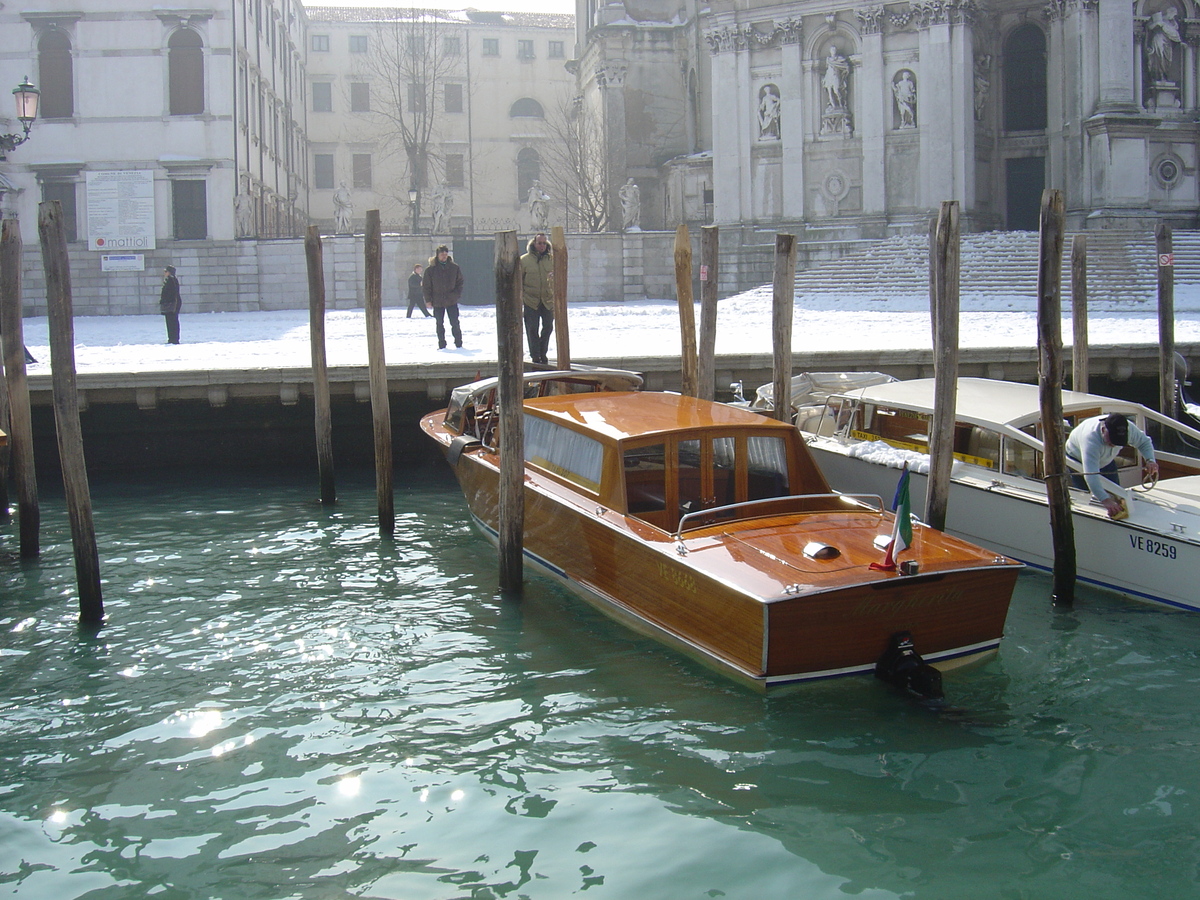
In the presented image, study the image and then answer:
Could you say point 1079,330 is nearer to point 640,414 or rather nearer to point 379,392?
point 640,414

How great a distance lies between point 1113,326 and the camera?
19828 mm

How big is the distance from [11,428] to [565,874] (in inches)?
319

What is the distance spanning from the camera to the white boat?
8789 mm

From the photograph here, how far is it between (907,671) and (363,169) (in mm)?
54522

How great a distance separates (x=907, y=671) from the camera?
261 inches

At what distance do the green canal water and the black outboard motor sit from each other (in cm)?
18

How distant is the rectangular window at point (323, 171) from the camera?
56750 millimetres

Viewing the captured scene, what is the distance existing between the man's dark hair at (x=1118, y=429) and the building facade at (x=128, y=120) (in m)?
29.6

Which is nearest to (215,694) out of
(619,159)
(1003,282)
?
(1003,282)

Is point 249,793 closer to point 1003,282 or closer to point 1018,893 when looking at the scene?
point 1018,893

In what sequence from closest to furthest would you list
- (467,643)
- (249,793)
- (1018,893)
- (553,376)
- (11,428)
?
(1018,893), (249,793), (467,643), (11,428), (553,376)

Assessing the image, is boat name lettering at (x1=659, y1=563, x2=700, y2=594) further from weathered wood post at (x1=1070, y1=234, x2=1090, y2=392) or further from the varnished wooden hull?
weathered wood post at (x1=1070, y1=234, x2=1090, y2=392)

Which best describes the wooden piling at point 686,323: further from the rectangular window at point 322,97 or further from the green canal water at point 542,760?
the rectangular window at point 322,97

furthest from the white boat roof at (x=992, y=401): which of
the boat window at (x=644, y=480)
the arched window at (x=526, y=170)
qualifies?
the arched window at (x=526, y=170)
